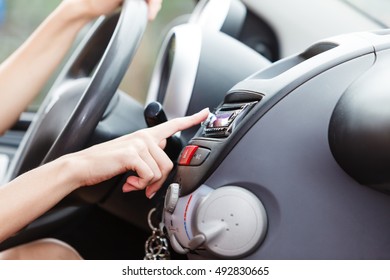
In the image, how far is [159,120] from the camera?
0.76 m

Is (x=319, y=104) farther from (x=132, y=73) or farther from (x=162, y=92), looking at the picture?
(x=132, y=73)

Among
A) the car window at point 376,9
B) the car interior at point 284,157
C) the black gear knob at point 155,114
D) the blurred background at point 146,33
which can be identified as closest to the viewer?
the car interior at point 284,157

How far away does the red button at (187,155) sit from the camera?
2.26ft

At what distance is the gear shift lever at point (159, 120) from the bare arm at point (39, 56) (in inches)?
11.5

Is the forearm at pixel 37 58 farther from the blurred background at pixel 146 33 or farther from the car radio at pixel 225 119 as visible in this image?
the car radio at pixel 225 119

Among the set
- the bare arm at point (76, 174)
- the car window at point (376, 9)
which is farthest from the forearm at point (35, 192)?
the car window at point (376, 9)

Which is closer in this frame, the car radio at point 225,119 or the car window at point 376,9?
the car radio at point 225,119

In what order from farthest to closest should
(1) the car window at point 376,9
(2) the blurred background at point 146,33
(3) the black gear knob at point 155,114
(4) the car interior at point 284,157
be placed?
1. (2) the blurred background at point 146,33
2. (1) the car window at point 376,9
3. (3) the black gear knob at point 155,114
4. (4) the car interior at point 284,157

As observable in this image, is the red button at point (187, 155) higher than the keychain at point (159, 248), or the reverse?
the red button at point (187, 155)

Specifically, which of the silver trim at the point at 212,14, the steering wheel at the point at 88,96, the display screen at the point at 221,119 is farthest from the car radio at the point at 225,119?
the silver trim at the point at 212,14

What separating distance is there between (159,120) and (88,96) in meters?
0.11

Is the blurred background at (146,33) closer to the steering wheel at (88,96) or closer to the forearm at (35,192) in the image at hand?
the steering wheel at (88,96)

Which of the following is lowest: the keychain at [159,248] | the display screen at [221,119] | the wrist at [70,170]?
the keychain at [159,248]
